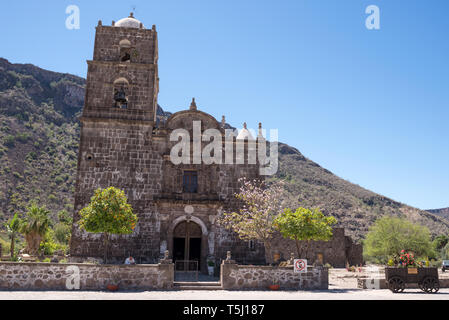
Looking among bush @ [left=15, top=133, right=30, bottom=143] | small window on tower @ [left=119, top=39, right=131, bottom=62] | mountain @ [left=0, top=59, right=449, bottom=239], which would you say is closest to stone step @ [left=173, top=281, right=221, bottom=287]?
small window on tower @ [left=119, top=39, right=131, bottom=62]

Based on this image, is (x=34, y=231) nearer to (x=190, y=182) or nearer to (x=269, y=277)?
(x=190, y=182)

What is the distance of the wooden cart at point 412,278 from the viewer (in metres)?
18.4

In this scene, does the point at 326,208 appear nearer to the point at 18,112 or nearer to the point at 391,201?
the point at 391,201

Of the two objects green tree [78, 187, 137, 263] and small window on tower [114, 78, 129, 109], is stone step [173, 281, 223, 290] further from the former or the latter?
small window on tower [114, 78, 129, 109]

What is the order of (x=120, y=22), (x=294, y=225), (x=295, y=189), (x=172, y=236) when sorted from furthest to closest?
1. (x=295, y=189)
2. (x=120, y=22)
3. (x=172, y=236)
4. (x=294, y=225)

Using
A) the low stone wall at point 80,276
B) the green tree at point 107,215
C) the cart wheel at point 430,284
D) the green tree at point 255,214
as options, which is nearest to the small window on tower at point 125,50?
the green tree at point 107,215

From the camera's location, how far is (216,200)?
2453cm

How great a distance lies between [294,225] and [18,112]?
244 feet

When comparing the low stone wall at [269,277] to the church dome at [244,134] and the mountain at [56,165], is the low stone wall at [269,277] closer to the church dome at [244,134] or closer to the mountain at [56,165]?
the church dome at [244,134]

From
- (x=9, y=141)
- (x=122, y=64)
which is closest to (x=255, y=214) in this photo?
(x=122, y=64)

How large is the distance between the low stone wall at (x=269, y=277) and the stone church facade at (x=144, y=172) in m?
5.24

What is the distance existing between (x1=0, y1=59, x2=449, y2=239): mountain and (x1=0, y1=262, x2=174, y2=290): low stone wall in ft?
132

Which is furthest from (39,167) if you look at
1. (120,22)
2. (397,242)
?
(397,242)
